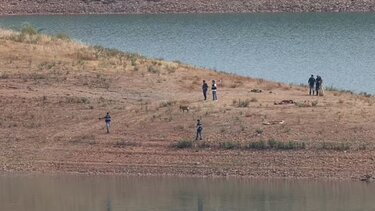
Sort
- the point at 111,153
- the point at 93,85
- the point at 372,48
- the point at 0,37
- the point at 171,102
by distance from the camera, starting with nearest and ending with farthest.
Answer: the point at 111,153 < the point at 171,102 < the point at 93,85 < the point at 0,37 < the point at 372,48

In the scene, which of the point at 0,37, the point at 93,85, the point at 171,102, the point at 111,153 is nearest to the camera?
the point at 111,153

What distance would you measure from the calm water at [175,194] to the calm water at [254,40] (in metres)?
18.3

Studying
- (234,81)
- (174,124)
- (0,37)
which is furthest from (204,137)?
(0,37)

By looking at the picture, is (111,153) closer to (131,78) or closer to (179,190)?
(179,190)

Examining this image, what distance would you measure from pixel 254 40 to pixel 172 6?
99.5ft

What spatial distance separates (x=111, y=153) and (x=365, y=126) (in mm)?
9325

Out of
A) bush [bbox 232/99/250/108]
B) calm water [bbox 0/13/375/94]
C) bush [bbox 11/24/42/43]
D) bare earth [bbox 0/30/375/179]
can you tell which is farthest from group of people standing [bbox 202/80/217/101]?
bush [bbox 11/24/42/43]

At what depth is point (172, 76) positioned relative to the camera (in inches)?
2174

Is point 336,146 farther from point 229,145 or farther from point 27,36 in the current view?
point 27,36

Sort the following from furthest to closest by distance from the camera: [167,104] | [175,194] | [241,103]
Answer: [167,104]
[241,103]
[175,194]

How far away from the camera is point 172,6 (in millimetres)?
116625

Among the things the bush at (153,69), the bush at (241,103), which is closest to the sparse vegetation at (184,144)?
the bush at (241,103)

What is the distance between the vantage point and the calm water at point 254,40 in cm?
6719

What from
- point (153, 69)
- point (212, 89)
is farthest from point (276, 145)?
point (153, 69)
